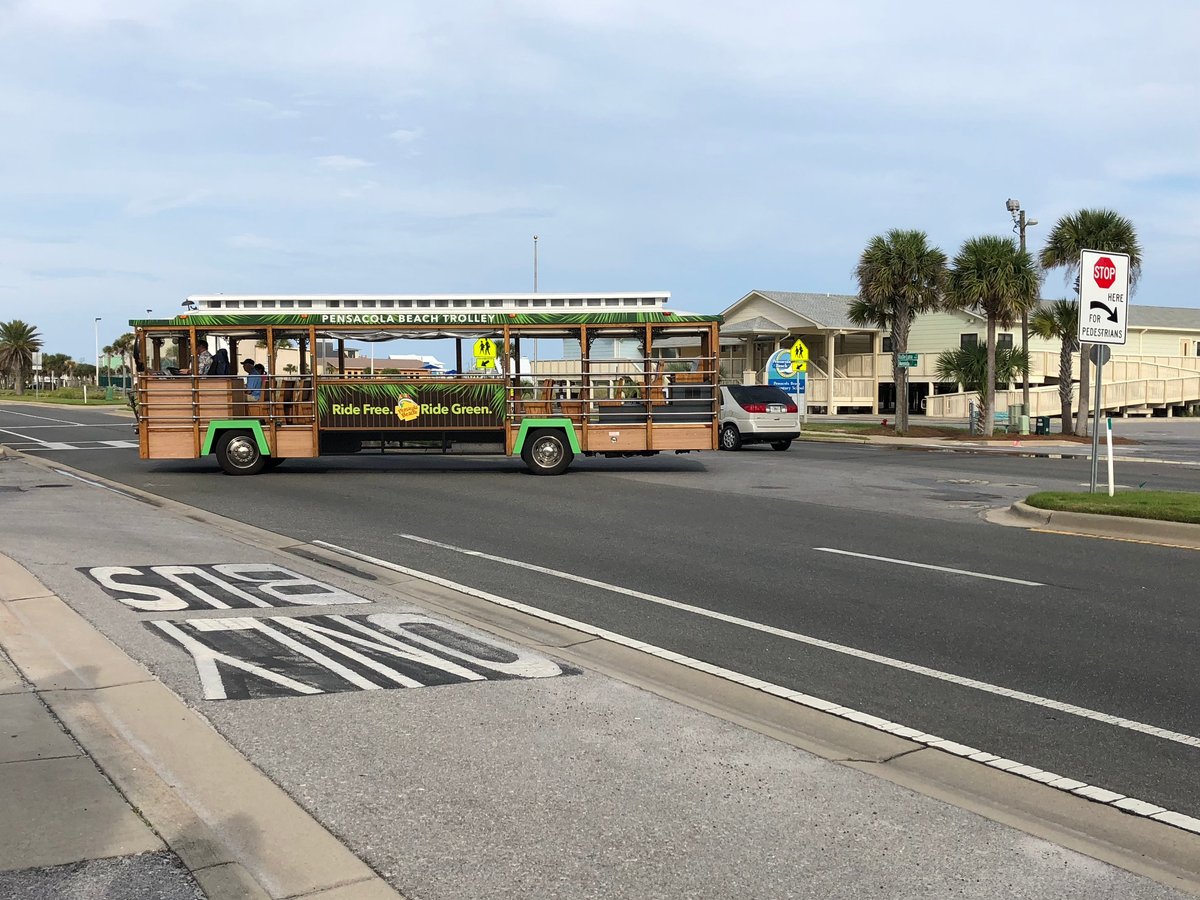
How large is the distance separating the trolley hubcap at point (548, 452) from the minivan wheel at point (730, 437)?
926cm

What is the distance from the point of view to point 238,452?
2025 centimetres

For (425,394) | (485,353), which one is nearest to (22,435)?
(425,394)

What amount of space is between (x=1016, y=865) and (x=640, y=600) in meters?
5.13

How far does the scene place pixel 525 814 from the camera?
456cm

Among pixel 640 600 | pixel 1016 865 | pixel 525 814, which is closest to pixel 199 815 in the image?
pixel 525 814

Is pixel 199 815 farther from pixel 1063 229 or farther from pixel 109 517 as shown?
pixel 1063 229

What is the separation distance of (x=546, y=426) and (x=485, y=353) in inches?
70.4

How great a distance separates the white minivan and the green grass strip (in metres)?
13.1

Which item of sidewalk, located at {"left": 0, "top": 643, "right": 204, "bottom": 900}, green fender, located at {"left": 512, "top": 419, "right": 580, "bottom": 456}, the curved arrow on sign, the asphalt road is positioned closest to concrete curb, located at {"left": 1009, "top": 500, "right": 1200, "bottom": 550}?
the asphalt road

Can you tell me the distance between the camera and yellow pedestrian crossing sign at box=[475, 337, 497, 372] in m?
20.6

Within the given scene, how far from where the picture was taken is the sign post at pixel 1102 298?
14711mm

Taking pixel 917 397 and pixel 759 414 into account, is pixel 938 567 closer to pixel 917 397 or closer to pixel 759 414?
pixel 759 414

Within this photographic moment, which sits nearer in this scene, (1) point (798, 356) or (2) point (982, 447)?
(2) point (982, 447)

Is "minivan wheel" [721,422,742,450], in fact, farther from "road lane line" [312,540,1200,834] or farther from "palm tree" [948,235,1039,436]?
"road lane line" [312,540,1200,834]
